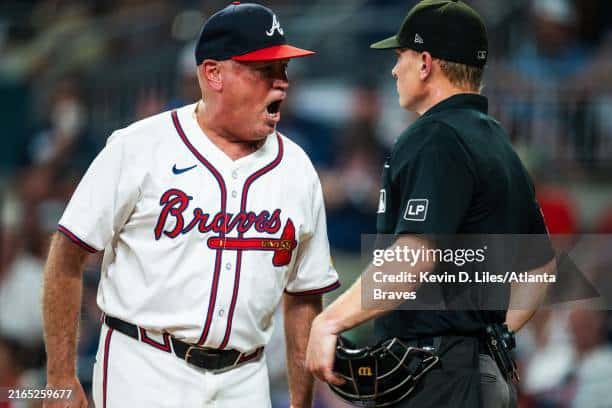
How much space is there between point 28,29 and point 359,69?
396cm

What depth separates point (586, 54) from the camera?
7871 mm

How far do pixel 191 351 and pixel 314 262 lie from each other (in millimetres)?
511

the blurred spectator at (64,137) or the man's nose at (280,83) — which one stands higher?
the man's nose at (280,83)

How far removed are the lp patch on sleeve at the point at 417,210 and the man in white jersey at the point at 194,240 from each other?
0.47 m

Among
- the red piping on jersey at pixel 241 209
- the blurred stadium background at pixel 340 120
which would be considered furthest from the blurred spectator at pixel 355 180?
the red piping on jersey at pixel 241 209

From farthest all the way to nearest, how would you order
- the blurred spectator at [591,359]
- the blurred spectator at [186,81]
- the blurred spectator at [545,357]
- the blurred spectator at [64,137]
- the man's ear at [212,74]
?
the blurred spectator at [64,137] < the blurred spectator at [186,81] < the blurred spectator at [545,357] < the blurred spectator at [591,359] < the man's ear at [212,74]

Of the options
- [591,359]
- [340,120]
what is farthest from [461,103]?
[340,120]

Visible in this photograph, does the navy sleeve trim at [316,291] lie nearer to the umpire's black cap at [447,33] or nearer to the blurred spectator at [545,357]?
the umpire's black cap at [447,33]

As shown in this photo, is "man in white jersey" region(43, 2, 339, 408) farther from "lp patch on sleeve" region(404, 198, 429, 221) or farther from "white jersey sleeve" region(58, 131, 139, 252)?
"lp patch on sleeve" region(404, 198, 429, 221)

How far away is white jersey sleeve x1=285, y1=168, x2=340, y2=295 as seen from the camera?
3.49m

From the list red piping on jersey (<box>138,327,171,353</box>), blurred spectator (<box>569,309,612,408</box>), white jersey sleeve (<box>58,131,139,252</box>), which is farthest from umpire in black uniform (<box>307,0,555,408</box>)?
blurred spectator (<box>569,309,612,408</box>)

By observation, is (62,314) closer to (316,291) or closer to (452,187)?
(316,291)

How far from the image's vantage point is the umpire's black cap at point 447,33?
324cm

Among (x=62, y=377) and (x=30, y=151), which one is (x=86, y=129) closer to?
(x=30, y=151)
